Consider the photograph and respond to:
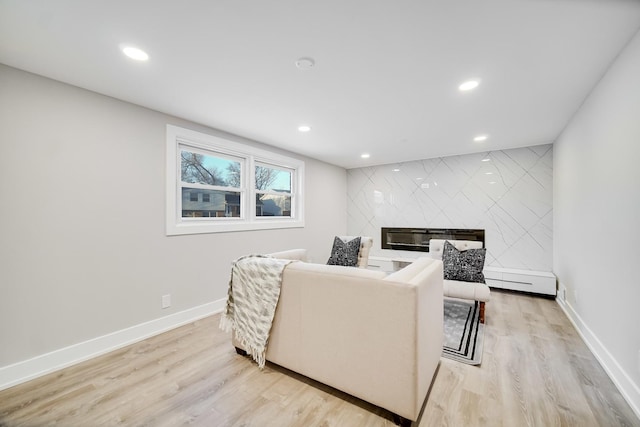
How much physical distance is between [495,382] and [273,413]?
1.57 metres

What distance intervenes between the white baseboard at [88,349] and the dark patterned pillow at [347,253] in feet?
5.93

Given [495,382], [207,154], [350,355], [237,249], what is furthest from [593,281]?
[207,154]

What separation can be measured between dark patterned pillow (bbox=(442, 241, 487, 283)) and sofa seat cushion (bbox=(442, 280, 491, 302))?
139mm

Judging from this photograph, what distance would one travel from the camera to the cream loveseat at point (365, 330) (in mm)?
1403

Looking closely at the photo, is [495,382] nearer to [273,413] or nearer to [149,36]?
[273,413]

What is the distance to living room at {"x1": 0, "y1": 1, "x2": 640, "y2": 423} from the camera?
1.74 meters

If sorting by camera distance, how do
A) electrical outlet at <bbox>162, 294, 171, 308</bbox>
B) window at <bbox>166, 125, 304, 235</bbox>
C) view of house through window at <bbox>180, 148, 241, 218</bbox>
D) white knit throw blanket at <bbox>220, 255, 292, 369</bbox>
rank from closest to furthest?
white knit throw blanket at <bbox>220, 255, 292, 369</bbox>
electrical outlet at <bbox>162, 294, 171, 308</bbox>
window at <bbox>166, 125, 304, 235</bbox>
view of house through window at <bbox>180, 148, 241, 218</bbox>

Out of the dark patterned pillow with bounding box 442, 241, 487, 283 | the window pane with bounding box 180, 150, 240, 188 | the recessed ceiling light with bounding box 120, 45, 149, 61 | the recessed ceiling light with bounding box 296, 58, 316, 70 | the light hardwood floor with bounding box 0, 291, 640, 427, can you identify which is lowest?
the light hardwood floor with bounding box 0, 291, 640, 427

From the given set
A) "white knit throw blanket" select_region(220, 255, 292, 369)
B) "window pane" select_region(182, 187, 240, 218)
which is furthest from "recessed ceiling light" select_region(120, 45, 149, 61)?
"white knit throw blanket" select_region(220, 255, 292, 369)

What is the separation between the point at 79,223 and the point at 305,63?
2.29m

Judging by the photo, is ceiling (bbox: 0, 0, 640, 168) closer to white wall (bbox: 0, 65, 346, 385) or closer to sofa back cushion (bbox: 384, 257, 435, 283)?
white wall (bbox: 0, 65, 346, 385)

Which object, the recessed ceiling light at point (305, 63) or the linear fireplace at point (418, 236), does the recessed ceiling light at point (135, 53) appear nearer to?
the recessed ceiling light at point (305, 63)

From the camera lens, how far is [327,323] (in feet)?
5.49

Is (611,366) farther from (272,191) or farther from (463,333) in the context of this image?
(272,191)
